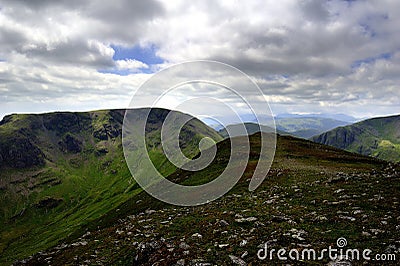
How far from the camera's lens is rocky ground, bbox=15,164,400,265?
14.8m

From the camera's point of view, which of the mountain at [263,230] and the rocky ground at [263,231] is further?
the mountain at [263,230]

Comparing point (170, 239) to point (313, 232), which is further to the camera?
point (170, 239)

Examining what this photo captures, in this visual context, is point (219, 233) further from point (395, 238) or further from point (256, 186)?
point (256, 186)

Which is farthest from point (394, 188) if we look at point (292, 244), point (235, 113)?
point (235, 113)

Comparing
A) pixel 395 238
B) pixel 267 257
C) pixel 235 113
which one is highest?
pixel 235 113

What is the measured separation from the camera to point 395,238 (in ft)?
45.5

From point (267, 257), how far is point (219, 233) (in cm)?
540

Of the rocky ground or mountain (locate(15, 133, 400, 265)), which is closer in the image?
the rocky ground

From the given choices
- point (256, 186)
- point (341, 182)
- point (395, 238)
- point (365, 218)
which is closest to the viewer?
point (395, 238)

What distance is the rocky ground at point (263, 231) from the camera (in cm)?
1482

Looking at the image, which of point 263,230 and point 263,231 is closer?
point 263,231

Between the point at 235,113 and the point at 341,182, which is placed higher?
the point at 235,113

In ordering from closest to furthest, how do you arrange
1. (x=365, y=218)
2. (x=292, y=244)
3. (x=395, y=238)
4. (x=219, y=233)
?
(x=395, y=238)
(x=292, y=244)
(x=365, y=218)
(x=219, y=233)

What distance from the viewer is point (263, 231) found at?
58.7 feet
